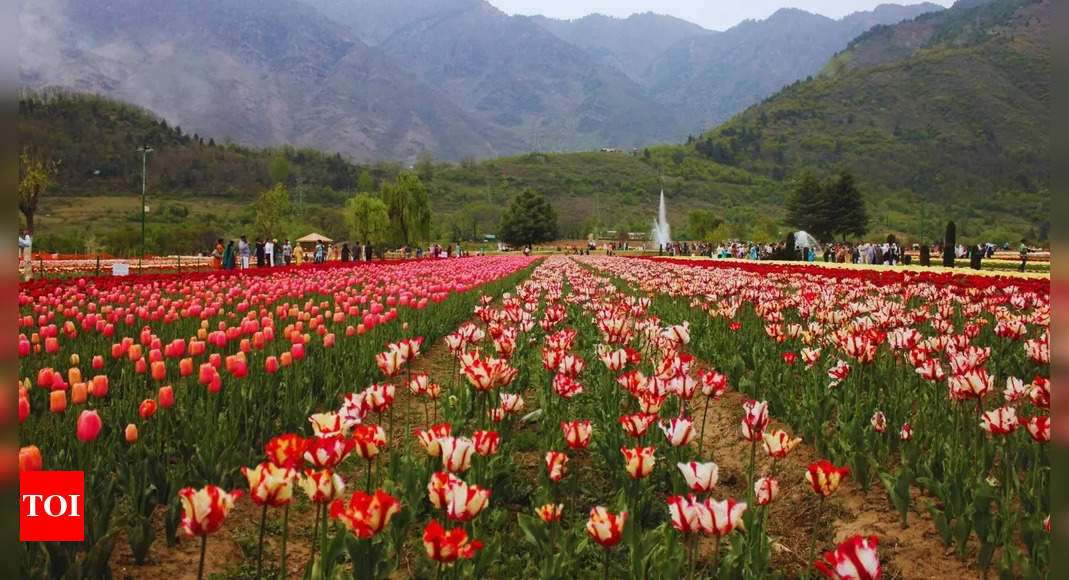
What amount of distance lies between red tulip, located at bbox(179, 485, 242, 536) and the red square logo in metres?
0.48

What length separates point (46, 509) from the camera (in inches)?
91.4

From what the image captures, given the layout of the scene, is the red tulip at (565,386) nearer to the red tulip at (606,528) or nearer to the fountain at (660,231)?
the red tulip at (606,528)

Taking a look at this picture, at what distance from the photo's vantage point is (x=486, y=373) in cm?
391

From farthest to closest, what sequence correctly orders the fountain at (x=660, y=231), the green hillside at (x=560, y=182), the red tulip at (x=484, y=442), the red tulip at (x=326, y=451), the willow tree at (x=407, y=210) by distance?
the green hillside at (x=560, y=182) < the fountain at (x=660, y=231) < the willow tree at (x=407, y=210) < the red tulip at (x=484, y=442) < the red tulip at (x=326, y=451)

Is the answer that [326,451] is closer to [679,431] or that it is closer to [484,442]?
[484,442]

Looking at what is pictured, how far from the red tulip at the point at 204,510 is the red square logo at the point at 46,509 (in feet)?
1.57

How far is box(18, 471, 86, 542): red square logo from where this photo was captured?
7.34ft

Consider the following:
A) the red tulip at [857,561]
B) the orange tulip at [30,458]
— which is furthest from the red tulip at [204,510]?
the red tulip at [857,561]

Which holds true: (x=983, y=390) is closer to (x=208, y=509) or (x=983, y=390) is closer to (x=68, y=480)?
(x=208, y=509)

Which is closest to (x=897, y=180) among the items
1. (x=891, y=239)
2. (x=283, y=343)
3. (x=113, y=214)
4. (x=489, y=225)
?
(x=489, y=225)

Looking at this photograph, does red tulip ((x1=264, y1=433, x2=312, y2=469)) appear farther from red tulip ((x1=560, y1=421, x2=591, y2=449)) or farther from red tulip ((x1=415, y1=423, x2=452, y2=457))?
red tulip ((x1=560, y1=421, x2=591, y2=449))

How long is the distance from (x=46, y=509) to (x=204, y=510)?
2.25 ft

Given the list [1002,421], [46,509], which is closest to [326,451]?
[46,509]

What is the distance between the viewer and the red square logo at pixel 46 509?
2238 mm
